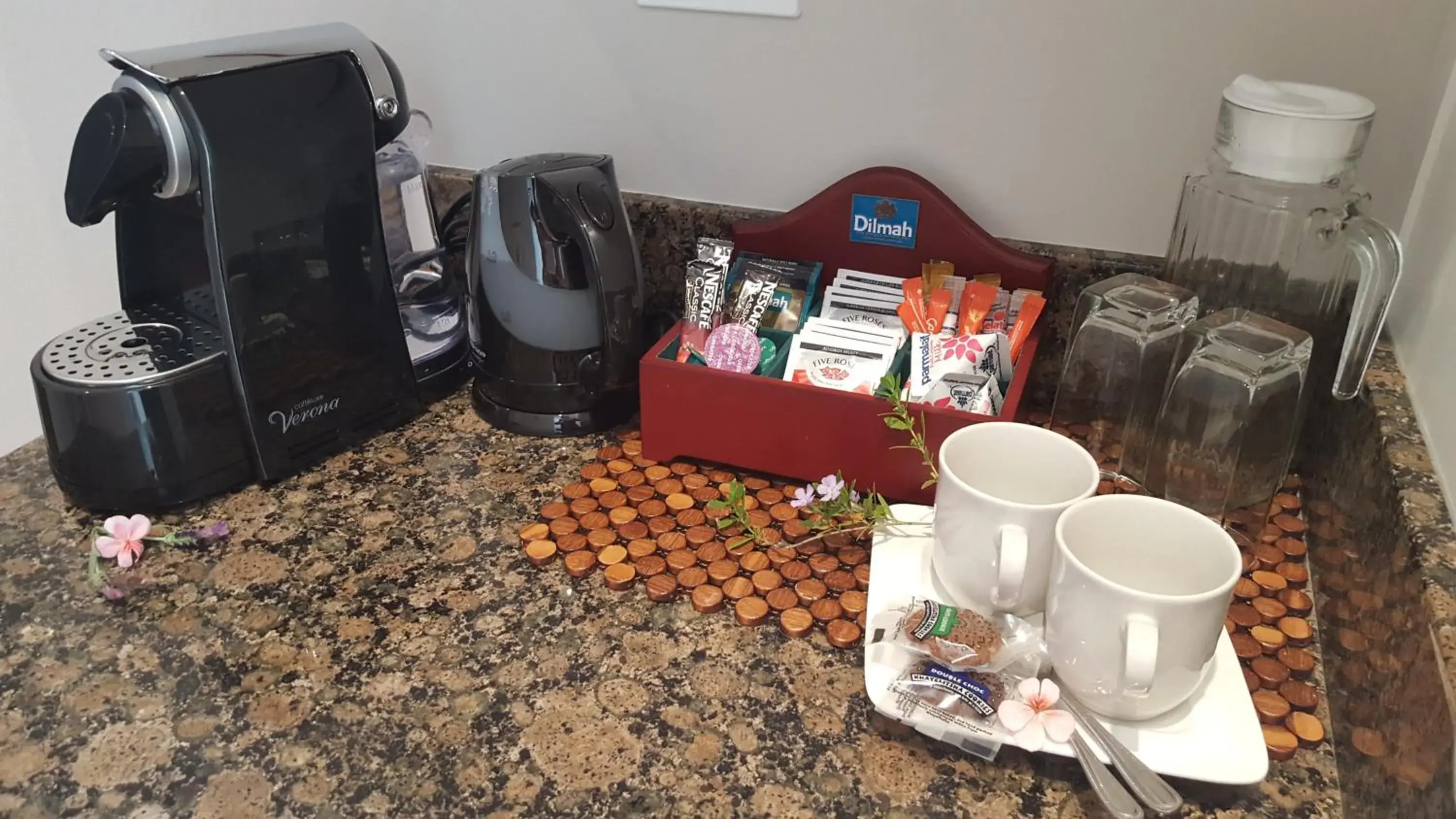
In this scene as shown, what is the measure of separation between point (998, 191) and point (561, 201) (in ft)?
1.30

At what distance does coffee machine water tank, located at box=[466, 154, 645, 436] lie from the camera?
0.82 meters

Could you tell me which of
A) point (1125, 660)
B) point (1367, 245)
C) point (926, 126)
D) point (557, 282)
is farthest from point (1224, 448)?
point (557, 282)

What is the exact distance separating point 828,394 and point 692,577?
0.59 ft

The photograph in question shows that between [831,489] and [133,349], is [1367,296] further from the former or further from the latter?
[133,349]

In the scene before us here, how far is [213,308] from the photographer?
808 mm

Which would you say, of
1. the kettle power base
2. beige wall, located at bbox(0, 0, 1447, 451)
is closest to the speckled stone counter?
the kettle power base

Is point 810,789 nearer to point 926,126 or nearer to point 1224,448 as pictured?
point 1224,448

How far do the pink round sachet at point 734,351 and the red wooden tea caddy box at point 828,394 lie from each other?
0.02 m

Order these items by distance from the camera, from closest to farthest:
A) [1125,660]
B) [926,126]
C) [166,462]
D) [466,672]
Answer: [1125,660], [466,672], [166,462], [926,126]

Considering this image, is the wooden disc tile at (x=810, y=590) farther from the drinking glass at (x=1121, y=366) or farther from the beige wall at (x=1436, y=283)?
the beige wall at (x=1436, y=283)

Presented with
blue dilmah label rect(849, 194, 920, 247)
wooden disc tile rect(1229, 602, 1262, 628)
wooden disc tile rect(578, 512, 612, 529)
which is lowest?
wooden disc tile rect(578, 512, 612, 529)

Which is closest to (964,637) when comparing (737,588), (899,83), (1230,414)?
(737,588)

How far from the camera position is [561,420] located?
2.91 ft

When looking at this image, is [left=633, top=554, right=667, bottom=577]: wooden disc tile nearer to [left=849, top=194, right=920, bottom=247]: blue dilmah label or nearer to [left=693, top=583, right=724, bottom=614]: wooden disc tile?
[left=693, top=583, right=724, bottom=614]: wooden disc tile
